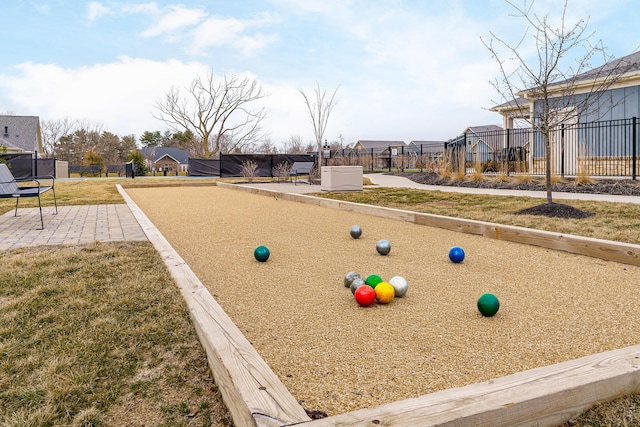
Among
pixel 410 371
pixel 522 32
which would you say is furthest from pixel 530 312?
pixel 522 32

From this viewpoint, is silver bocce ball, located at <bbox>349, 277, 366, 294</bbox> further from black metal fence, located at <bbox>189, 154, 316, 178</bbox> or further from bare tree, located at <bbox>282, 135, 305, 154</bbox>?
bare tree, located at <bbox>282, 135, 305, 154</bbox>

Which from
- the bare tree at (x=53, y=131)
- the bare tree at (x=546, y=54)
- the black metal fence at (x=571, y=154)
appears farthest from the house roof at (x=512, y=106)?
the bare tree at (x=53, y=131)

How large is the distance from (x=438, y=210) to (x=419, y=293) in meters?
4.13

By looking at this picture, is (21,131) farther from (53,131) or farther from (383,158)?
(383,158)

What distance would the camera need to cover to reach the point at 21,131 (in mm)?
37750

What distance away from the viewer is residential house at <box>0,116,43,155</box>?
121ft

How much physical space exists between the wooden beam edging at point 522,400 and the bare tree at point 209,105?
119ft

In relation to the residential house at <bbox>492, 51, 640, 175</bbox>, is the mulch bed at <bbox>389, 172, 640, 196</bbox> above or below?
below

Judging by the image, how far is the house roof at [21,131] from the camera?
121 feet

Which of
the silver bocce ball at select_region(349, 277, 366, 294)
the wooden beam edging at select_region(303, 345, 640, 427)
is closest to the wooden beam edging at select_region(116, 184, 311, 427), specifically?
the wooden beam edging at select_region(303, 345, 640, 427)

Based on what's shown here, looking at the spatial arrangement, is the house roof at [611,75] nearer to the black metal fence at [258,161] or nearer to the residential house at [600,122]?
the residential house at [600,122]

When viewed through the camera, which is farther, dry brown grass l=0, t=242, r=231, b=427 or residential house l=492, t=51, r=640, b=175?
residential house l=492, t=51, r=640, b=175

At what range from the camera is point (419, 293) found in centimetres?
298

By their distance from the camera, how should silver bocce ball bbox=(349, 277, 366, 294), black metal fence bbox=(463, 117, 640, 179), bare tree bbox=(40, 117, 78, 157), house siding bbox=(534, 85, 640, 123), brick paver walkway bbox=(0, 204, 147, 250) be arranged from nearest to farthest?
silver bocce ball bbox=(349, 277, 366, 294), brick paver walkway bbox=(0, 204, 147, 250), black metal fence bbox=(463, 117, 640, 179), house siding bbox=(534, 85, 640, 123), bare tree bbox=(40, 117, 78, 157)
